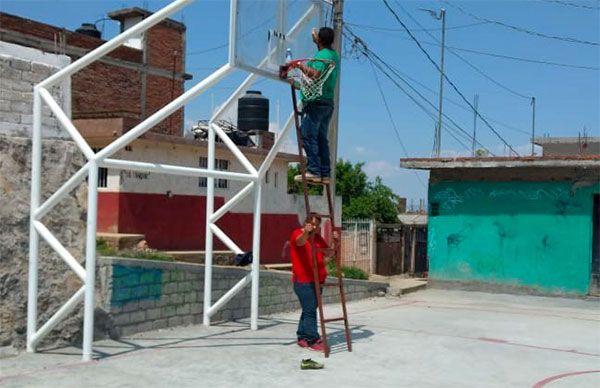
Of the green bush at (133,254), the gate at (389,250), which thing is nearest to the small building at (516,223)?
the gate at (389,250)

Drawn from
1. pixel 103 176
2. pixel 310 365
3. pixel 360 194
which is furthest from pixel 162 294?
pixel 360 194

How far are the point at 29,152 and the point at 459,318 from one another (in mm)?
8791

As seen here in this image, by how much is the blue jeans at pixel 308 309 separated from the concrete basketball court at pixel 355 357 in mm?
255

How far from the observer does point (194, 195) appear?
23.2 m

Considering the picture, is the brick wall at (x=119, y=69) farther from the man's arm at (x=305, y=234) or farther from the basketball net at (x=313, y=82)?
the man's arm at (x=305, y=234)

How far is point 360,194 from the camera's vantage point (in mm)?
43719

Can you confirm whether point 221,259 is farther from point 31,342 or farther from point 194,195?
point 31,342

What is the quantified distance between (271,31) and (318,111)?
1.30 metres

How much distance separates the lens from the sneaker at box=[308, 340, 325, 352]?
30.3 ft

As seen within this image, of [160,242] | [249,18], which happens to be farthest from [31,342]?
[160,242]

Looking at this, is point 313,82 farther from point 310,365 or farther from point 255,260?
point 310,365

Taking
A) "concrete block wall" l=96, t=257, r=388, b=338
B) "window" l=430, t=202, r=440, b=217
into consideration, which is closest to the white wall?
"window" l=430, t=202, r=440, b=217

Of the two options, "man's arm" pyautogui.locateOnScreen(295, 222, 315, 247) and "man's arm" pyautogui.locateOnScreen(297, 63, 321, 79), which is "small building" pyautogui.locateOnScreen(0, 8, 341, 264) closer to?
"man's arm" pyautogui.locateOnScreen(297, 63, 321, 79)

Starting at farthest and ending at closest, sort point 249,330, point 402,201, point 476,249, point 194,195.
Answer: point 402,201 < point 194,195 < point 476,249 < point 249,330
